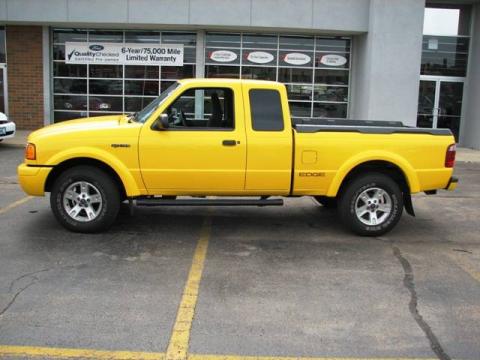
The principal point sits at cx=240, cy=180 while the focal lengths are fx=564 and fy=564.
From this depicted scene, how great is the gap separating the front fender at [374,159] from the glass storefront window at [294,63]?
12878 millimetres

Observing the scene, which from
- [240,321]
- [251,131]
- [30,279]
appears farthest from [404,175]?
[30,279]

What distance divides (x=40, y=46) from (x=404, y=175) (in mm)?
15703

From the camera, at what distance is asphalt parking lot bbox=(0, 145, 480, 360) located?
3994mm

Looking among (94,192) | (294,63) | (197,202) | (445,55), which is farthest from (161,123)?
(445,55)

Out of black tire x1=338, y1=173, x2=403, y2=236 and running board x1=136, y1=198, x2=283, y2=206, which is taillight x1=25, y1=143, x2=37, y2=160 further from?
black tire x1=338, y1=173, x2=403, y2=236

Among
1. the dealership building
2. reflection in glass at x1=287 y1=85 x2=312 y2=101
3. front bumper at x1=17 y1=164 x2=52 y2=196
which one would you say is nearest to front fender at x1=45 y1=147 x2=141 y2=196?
front bumper at x1=17 y1=164 x2=52 y2=196

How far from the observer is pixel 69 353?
379cm

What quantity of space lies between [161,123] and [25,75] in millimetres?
14721

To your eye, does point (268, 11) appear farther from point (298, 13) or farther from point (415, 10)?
point (415, 10)

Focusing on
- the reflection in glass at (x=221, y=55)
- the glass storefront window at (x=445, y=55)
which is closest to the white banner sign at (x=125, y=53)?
the reflection in glass at (x=221, y=55)

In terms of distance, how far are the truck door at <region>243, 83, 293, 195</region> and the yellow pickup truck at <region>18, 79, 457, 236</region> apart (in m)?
0.01

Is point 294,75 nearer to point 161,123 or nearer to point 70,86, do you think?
point 70,86

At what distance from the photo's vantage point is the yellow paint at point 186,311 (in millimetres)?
3871

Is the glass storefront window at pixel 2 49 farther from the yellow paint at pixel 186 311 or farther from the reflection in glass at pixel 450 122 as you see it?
the yellow paint at pixel 186 311
